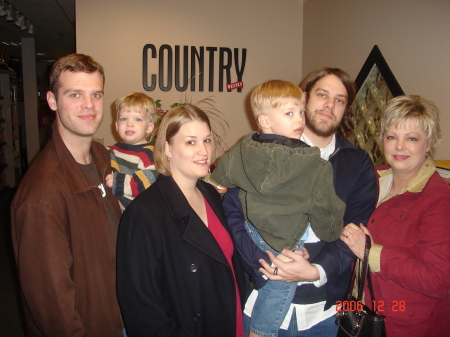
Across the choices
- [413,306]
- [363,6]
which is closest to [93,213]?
[413,306]

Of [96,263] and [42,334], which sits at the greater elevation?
[96,263]

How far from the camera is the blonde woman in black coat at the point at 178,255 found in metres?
1.18

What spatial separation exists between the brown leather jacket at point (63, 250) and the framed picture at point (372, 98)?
A: 8.35 feet

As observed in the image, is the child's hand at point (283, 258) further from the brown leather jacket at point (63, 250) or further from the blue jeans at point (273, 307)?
the brown leather jacket at point (63, 250)

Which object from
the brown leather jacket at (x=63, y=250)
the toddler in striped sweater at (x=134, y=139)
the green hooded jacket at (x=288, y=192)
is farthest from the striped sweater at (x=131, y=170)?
the green hooded jacket at (x=288, y=192)

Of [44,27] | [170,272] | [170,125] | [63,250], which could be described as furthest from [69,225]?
[44,27]

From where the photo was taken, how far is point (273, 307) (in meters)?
1.37

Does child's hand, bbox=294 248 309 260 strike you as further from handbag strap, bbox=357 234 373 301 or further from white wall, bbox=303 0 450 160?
white wall, bbox=303 0 450 160

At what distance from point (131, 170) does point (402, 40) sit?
266cm

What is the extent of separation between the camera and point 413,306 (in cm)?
139

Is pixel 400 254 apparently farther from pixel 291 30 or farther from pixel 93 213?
pixel 291 30

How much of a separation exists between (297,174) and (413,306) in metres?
0.85

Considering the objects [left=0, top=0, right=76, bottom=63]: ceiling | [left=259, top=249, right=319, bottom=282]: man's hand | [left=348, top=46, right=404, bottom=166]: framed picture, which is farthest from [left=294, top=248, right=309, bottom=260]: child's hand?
[left=0, top=0, right=76, bottom=63]: ceiling
